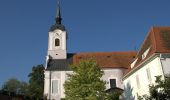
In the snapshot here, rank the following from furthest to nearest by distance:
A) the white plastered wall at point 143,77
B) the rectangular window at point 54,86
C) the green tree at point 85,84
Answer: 1. the rectangular window at point 54,86
2. the green tree at point 85,84
3. the white plastered wall at point 143,77

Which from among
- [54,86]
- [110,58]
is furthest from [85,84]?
[110,58]

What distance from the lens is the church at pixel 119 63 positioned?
1137 inches

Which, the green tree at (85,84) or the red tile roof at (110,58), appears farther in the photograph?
the red tile roof at (110,58)

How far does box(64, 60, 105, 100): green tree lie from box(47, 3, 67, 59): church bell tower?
20783 millimetres

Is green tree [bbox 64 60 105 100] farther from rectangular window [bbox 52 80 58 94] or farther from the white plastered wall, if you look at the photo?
rectangular window [bbox 52 80 58 94]

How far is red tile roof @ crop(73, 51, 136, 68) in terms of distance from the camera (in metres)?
50.6

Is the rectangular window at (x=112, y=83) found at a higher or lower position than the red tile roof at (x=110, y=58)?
lower

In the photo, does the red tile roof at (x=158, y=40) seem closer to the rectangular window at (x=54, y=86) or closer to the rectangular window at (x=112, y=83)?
the rectangular window at (x=112, y=83)

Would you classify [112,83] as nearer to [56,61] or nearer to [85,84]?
[56,61]

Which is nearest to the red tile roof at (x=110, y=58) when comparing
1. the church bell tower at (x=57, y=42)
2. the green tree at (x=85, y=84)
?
the church bell tower at (x=57, y=42)

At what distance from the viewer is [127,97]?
37812mm

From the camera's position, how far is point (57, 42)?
56781 millimetres

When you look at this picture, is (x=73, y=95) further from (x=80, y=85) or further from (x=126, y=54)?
(x=126, y=54)

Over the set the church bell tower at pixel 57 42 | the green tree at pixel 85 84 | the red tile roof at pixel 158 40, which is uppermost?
the church bell tower at pixel 57 42
